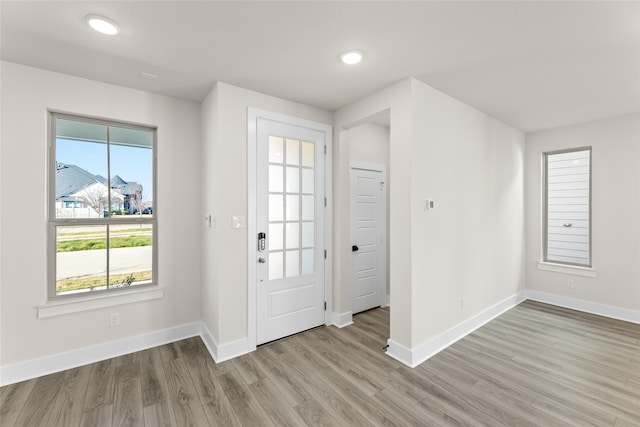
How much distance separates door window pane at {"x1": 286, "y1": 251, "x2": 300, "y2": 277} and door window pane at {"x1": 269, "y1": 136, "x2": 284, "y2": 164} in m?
1.05

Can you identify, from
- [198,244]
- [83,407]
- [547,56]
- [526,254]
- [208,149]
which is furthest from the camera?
[526,254]

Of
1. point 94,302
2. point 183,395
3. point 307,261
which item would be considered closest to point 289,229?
point 307,261

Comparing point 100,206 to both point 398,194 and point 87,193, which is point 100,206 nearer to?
point 87,193

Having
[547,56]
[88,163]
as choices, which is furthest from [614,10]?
[88,163]

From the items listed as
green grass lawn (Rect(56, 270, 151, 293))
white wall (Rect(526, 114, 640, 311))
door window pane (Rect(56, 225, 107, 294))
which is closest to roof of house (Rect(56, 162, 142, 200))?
door window pane (Rect(56, 225, 107, 294))

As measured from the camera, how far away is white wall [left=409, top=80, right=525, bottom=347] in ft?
8.70

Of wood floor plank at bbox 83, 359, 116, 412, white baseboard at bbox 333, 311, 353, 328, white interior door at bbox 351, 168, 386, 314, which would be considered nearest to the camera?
wood floor plank at bbox 83, 359, 116, 412

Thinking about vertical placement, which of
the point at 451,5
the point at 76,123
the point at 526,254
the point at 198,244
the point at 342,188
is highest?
the point at 451,5

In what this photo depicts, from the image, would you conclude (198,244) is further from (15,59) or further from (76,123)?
(15,59)

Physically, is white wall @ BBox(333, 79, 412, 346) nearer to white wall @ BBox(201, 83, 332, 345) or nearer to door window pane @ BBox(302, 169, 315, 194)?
door window pane @ BBox(302, 169, 315, 194)

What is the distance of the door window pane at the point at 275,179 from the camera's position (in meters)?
3.02

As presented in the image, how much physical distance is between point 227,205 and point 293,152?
99 centimetres

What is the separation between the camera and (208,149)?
9.65 ft

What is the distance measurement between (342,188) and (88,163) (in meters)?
2.65
